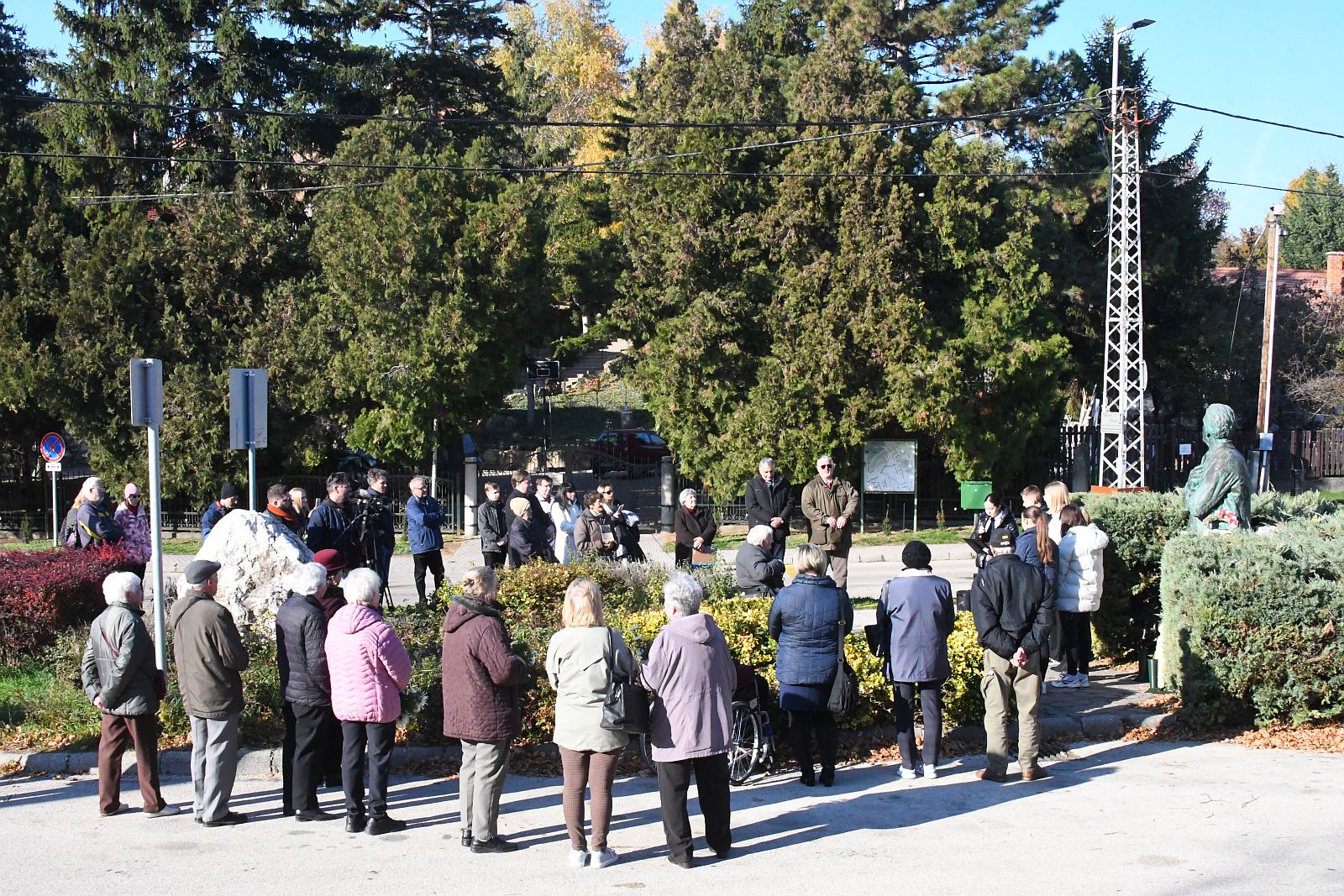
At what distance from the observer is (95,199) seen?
26797 mm

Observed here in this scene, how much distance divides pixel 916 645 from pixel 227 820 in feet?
14.5

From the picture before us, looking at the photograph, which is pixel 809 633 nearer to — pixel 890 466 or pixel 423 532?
pixel 423 532

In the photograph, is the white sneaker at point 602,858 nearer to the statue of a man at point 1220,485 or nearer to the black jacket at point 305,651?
the black jacket at point 305,651

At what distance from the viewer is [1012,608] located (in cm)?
815

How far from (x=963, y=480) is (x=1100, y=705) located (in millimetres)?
16417

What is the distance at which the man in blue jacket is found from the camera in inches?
559

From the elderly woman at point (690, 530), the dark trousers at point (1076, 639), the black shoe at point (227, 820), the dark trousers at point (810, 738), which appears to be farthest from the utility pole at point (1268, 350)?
the black shoe at point (227, 820)

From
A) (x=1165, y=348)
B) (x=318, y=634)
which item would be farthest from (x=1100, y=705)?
(x=1165, y=348)

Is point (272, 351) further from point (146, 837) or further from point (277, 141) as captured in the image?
point (146, 837)

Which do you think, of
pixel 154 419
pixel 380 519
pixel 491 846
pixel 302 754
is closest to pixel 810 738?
pixel 491 846

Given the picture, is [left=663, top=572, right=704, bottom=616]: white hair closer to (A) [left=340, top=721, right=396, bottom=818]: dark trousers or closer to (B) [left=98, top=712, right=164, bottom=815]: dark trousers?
(A) [left=340, top=721, right=396, bottom=818]: dark trousers

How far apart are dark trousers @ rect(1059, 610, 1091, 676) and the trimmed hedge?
125cm

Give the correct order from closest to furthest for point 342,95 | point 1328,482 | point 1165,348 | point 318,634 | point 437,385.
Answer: point 318,634 → point 437,385 → point 342,95 → point 1165,348 → point 1328,482

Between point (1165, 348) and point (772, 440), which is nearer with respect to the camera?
point (772, 440)
